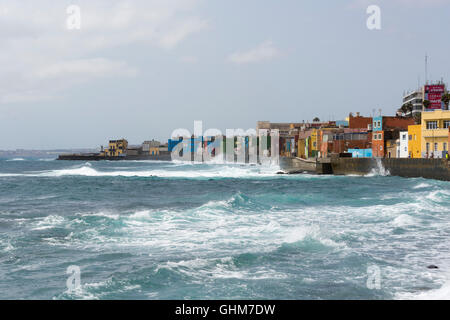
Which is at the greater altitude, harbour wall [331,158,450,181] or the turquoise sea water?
harbour wall [331,158,450,181]

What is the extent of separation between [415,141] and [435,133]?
3720mm

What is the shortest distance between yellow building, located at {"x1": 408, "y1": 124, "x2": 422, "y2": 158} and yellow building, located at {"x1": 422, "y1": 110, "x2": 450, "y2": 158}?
1.27 meters

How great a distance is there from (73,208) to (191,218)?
824 cm

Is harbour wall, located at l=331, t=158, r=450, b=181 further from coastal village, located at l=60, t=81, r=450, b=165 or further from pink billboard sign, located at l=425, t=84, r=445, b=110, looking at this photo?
pink billboard sign, located at l=425, t=84, r=445, b=110

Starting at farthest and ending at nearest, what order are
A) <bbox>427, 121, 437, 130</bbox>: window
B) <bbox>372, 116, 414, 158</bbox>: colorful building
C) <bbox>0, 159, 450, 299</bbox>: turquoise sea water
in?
<bbox>372, 116, 414, 158</bbox>: colorful building
<bbox>427, 121, 437, 130</bbox>: window
<bbox>0, 159, 450, 299</bbox>: turquoise sea water

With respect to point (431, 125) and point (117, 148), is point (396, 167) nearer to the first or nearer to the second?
point (431, 125)

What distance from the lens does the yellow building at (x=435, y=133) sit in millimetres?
46844

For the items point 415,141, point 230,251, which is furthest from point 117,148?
point 230,251

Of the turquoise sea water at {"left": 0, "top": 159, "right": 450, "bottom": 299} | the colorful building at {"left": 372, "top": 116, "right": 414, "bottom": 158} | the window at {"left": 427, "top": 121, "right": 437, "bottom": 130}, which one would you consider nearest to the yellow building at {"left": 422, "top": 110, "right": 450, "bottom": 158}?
the window at {"left": 427, "top": 121, "right": 437, "bottom": 130}

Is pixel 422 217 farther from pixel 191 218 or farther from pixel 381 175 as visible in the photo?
pixel 381 175

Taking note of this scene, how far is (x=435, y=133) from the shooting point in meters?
47.4

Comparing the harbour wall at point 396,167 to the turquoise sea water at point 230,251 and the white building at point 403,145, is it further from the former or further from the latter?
the turquoise sea water at point 230,251

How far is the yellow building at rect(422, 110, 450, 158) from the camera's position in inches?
1844
